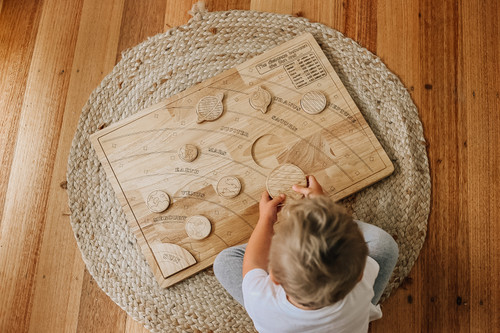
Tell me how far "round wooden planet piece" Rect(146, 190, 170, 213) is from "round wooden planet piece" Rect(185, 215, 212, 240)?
0.20ft

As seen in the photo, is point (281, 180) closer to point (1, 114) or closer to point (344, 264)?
point (344, 264)

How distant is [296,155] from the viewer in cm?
82

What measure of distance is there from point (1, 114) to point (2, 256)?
34 cm

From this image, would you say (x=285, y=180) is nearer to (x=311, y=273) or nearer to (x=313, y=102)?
(x=313, y=102)

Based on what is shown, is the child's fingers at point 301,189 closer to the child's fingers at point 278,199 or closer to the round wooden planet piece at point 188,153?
the child's fingers at point 278,199

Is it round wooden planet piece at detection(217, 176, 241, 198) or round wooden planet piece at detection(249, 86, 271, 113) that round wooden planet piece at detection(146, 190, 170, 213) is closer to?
round wooden planet piece at detection(217, 176, 241, 198)

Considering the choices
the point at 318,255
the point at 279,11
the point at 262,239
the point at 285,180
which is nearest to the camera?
the point at 318,255

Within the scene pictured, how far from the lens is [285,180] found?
2.58ft

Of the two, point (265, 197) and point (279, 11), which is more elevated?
point (279, 11)

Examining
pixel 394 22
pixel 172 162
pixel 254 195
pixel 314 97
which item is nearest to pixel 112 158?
pixel 172 162

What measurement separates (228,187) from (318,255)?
0.36 meters

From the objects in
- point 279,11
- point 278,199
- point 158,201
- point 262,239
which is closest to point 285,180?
point 278,199

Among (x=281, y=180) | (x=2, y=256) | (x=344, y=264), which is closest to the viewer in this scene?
(x=344, y=264)

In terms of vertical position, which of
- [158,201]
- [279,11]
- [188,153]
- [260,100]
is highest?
[279,11]
